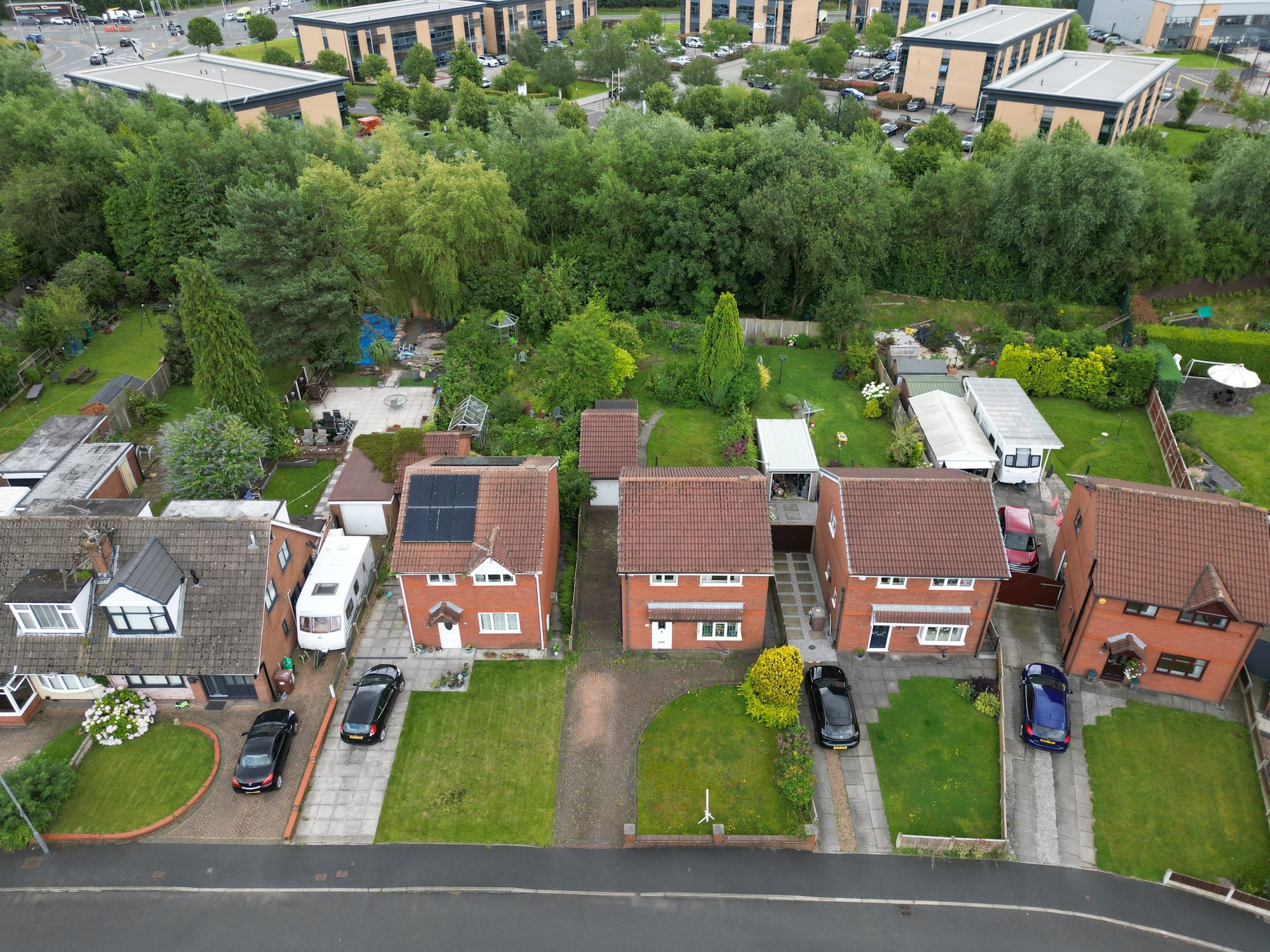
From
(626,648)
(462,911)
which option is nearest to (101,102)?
(626,648)

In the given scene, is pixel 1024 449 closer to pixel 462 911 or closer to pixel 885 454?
pixel 885 454

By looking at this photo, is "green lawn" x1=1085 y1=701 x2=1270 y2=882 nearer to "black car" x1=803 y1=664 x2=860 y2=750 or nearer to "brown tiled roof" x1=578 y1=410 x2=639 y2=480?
"black car" x1=803 y1=664 x2=860 y2=750

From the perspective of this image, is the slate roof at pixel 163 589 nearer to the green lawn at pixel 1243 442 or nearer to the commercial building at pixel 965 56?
the green lawn at pixel 1243 442

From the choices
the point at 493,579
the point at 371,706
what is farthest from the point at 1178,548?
the point at 371,706

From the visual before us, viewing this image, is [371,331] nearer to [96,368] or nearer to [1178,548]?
[96,368]

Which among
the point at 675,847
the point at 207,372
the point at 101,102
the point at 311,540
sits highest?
the point at 101,102

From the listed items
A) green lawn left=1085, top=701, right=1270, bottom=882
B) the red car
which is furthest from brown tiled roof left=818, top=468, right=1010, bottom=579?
green lawn left=1085, top=701, right=1270, bottom=882
